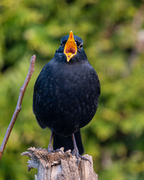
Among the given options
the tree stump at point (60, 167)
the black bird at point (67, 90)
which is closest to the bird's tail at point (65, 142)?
the black bird at point (67, 90)

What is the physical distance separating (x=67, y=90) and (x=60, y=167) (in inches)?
31.5

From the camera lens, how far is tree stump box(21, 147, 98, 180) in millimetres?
2332

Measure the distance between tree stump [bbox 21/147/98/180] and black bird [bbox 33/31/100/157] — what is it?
51 cm

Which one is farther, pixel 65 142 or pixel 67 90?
pixel 65 142

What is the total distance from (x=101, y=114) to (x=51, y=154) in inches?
135

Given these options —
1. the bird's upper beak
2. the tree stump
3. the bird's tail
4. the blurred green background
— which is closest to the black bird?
the bird's upper beak

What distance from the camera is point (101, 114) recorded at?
5789mm

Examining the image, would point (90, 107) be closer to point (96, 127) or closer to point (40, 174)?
point (40, 174)

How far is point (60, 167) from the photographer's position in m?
2.41

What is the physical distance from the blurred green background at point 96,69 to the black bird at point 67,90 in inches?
84.2

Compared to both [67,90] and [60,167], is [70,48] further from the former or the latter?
[60,167]

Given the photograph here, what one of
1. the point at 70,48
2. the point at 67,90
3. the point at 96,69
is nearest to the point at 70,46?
the point at 70,48

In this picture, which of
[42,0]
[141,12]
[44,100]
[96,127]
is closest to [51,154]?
[44,100]

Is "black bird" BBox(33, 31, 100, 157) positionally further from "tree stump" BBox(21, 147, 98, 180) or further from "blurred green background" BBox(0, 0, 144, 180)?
"blurred green background" BBox(0, 0, 144, 180)
